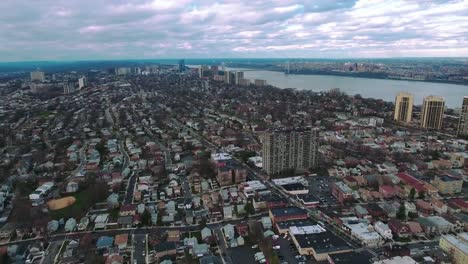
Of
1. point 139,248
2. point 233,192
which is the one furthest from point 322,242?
point 139,248

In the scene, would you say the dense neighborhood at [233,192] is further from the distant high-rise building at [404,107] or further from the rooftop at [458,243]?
the distant high-rise building at [404,107]

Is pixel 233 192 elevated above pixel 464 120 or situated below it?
below

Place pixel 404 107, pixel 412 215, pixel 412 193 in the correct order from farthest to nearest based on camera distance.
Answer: pixel 404 107
pixel 412 193
pixel 412 215

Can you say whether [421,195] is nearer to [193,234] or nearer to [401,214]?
[401,214]

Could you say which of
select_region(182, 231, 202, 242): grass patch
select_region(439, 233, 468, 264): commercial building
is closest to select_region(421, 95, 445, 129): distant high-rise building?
select_region(439, 233, 468, 264): commercial building

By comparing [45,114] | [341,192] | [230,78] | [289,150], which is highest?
[230,78]

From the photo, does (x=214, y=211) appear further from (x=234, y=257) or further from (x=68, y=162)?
(x=68, y=162)

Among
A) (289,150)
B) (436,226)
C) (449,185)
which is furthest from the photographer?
(289,150)
